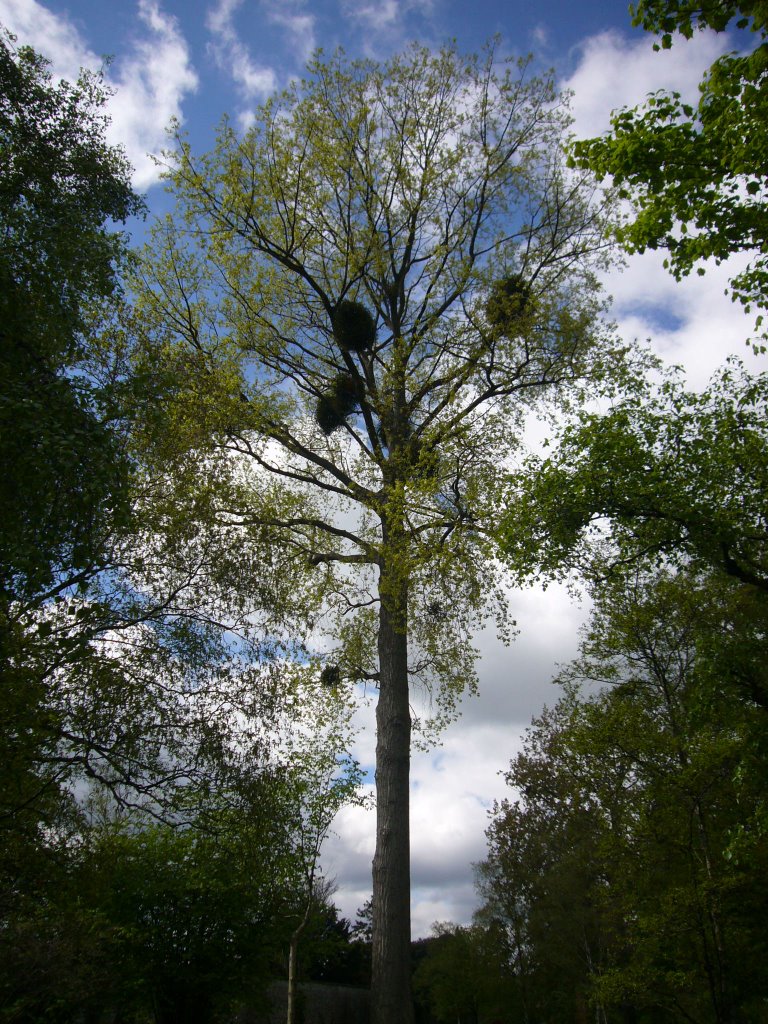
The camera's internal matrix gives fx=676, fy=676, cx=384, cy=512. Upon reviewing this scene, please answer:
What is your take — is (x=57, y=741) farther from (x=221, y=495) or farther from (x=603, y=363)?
(x=603, y=363)

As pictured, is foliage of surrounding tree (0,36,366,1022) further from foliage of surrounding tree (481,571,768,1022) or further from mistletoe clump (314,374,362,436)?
foliage of surrounding tree (481,571,768,1022)

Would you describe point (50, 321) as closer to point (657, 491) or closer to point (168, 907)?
point (657, 491)

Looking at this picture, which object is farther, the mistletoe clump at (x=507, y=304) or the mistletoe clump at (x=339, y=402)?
the mistletoe clump at (x=339, y=402)

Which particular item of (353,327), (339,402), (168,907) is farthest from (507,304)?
(168,907)

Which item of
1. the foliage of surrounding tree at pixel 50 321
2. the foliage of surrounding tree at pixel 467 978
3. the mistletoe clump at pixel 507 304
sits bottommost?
the foliage of surrounding tree at pixel 467 978

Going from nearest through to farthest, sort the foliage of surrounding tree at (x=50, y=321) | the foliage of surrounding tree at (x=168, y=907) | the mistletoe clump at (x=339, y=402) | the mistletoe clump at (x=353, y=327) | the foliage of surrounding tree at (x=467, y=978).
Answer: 1. the foliage of surrounding tree at (x=50, y=321)
2. the foliage of surrounding tree at (x=168, y=907)
3. the mistletoe clump at (x=353, y=327)
4. the mistletoe clump at (x=339, y=402)
5. the foliage of surrounding tree at (x=467, y=978)

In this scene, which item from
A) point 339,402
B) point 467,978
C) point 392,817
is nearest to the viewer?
point 392,817

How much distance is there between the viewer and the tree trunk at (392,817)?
9.20 meters

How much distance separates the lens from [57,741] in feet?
26.6

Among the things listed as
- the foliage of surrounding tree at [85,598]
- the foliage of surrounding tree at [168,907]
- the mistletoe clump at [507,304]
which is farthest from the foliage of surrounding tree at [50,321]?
the mistletoe clump at [507,304]

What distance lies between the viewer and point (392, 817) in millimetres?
10250

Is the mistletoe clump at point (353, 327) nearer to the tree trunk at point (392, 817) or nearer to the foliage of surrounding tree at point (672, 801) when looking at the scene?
the tree trunk at point (392, 817)

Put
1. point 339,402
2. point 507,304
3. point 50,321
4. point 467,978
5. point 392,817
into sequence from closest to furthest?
point 50,321
point 392,817
point 507,304
point 339,402
point 467,978

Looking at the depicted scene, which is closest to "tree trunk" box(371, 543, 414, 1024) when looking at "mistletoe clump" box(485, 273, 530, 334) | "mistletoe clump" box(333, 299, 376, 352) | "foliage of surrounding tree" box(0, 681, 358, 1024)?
"foliage of surrounding tree" box(0, 681, 358, 1024)
